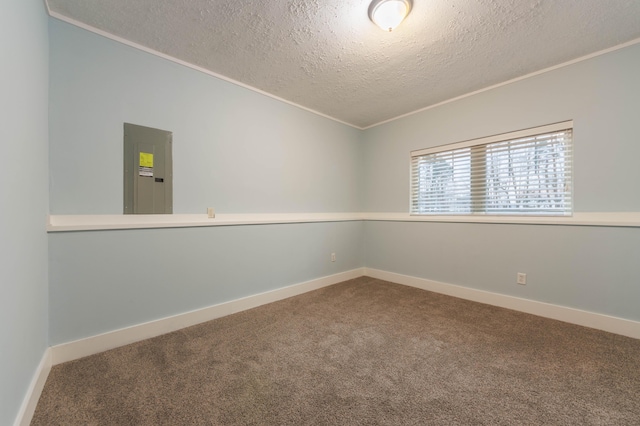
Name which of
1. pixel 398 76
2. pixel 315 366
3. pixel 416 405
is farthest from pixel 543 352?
pixel 398 76

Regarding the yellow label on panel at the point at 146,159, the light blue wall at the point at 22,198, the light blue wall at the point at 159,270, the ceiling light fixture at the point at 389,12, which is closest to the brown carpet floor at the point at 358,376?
the light blue wall at the point at 159,270

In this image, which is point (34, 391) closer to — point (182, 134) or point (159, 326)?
point (159, 326)

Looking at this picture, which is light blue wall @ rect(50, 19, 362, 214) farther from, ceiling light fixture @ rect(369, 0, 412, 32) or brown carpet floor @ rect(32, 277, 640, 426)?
ceiling light fixture @ rect(369, 0, 412, 32)

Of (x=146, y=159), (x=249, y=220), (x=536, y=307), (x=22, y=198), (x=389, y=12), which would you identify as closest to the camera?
(x=22, y=198)

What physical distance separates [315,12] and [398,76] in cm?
117

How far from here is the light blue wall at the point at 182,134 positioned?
180 centimetres

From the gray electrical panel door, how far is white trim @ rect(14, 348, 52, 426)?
3.45 feet

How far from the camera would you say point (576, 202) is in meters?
2.33

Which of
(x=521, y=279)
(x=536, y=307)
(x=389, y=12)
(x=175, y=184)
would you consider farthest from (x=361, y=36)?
(x=536, y=307)

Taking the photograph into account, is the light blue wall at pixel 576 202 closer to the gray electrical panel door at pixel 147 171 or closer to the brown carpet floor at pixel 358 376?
the brown carpet floor at pixel 358 376

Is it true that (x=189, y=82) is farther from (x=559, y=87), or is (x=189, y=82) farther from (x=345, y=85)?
(x=559, y=87)

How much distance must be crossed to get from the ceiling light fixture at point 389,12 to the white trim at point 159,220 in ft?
6.79

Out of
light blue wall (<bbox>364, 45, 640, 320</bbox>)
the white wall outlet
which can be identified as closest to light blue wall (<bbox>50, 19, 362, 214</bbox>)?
light blue wall (<bbox>364, 45, 640, 320</bbox>)

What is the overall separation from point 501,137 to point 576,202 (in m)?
0.93
